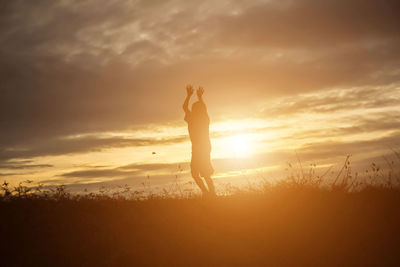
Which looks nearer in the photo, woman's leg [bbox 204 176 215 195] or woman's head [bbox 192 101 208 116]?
woman's leg [bbox 204 176 215 195]

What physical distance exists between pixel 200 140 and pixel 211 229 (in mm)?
3542

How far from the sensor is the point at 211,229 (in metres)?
8.13

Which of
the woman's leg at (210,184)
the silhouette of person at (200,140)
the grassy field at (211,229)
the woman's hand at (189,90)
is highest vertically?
the woman's hand at (189,90)

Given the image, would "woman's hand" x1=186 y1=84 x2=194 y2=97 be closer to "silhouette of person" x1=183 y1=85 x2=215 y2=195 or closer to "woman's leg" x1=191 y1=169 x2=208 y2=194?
"silhouette of person" x1=183 y1=85 x2=215 y2=195

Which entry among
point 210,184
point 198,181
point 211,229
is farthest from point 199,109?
point 211,229

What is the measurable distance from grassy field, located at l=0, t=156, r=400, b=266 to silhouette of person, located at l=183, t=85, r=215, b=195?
27.1 inches

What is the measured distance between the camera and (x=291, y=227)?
8.09 meters

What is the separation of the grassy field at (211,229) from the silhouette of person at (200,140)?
0.69 m

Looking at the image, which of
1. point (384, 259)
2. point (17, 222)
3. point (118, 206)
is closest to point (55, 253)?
point (17, 222)

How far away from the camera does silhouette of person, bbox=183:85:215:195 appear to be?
10781mm

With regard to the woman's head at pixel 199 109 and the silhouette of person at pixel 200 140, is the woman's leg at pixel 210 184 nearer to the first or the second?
the silhouette of person at pixel 200 140

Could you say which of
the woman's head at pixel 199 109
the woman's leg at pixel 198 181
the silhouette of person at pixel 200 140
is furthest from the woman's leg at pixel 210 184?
the woman's head at pixel 199 109

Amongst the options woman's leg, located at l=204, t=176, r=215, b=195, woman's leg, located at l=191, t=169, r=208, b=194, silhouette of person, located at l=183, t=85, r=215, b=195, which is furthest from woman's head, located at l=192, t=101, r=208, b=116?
woman's leg, located at l=204, t=176, r=215, b=195

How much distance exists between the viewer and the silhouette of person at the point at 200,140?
10781mm
